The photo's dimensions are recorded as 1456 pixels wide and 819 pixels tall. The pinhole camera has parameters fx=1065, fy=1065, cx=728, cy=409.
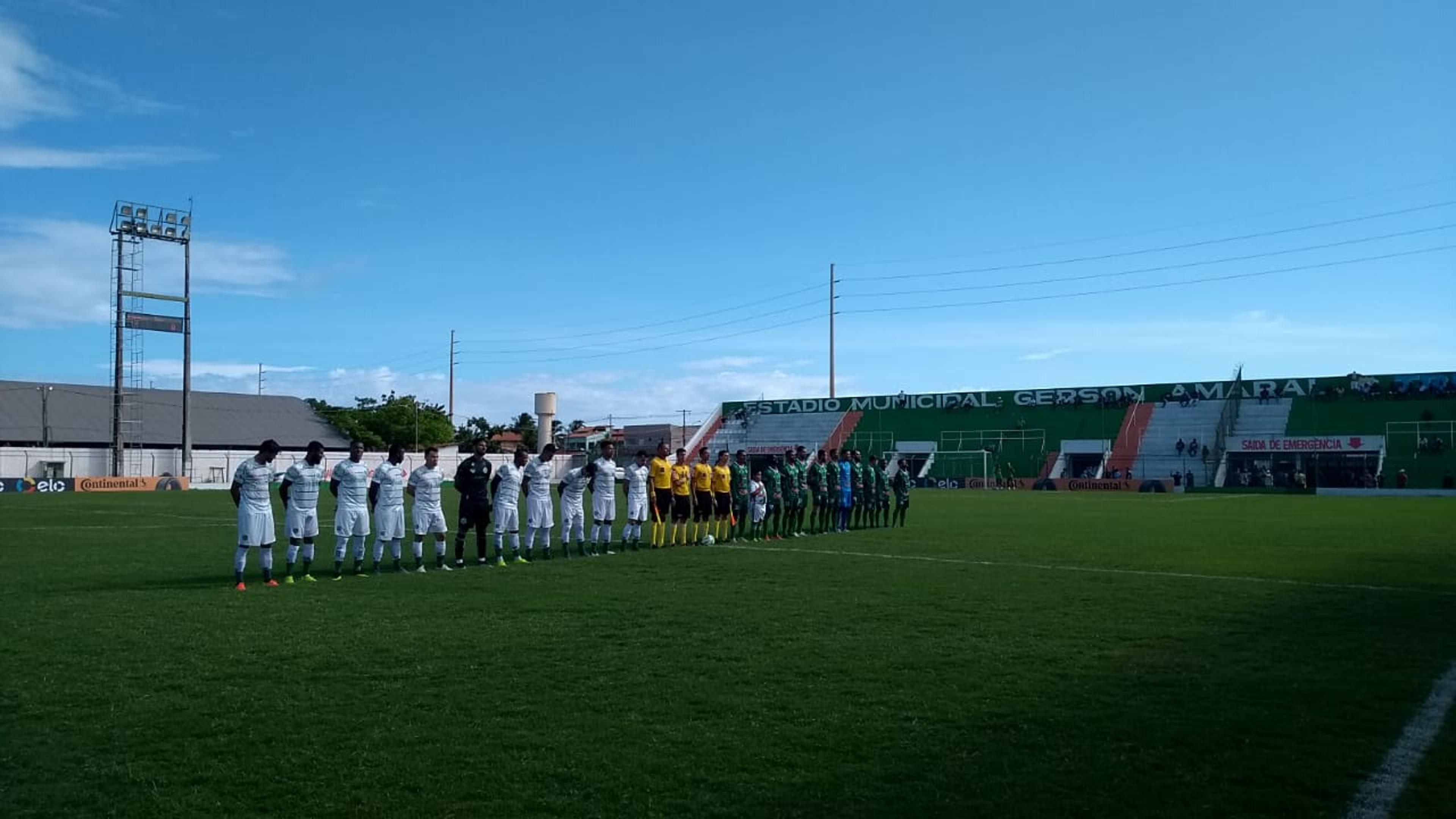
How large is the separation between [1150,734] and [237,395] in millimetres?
83475

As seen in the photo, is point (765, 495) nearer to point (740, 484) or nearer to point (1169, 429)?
point (740, 484)

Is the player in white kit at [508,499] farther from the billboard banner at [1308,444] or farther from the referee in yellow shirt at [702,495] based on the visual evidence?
the billboard banner at [1308,444]

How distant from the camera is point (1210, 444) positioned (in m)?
54.8

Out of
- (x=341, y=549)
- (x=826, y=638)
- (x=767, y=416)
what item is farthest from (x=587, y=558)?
(x=767, y=416)

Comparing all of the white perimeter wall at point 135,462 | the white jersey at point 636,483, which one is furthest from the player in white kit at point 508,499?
the white perimeter wall at point 135,462

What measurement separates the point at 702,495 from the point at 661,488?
4.02 feet

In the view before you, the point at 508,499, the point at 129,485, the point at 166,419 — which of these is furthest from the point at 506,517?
the point at 166,419

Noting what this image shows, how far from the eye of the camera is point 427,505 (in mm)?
15305

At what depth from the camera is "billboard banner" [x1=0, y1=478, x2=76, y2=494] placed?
47.9 metres

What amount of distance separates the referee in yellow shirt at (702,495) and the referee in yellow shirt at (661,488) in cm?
74

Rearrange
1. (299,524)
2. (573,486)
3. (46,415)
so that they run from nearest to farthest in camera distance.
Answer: (299,524) → (573,486) → (46,415)

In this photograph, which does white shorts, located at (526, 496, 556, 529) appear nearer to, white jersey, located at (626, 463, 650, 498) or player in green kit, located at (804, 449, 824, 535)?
white jersey, located at (626, 463, 650, 498)

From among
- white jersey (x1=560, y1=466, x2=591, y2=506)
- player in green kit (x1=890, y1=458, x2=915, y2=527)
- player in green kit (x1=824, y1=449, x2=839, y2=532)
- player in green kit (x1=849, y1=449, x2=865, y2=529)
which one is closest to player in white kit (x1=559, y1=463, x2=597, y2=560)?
Answer: white jersey (x1=560, y1=466, x2=591, y2=506)

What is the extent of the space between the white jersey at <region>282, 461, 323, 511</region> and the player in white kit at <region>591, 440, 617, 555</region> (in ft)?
15.1
